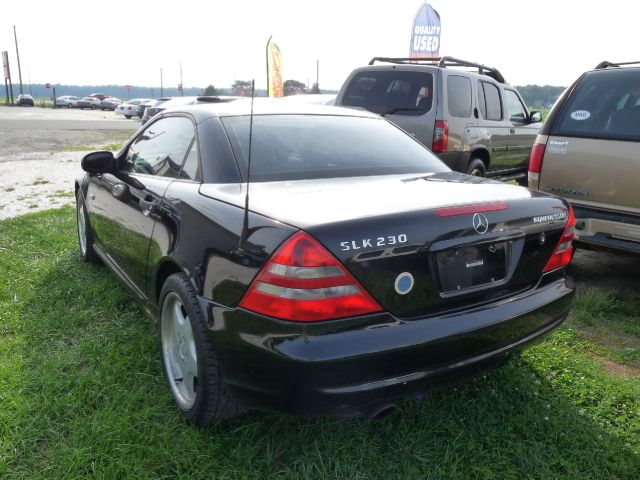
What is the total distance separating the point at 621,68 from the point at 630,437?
2.95 meters

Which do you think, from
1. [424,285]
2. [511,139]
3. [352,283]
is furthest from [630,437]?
[511,139]

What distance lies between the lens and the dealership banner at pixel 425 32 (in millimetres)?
16297

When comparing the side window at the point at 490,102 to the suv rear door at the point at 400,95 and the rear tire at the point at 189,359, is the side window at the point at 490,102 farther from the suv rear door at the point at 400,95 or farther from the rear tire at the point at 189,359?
the rear tire at the point at 189,359

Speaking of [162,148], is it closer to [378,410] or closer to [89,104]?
[378,410]

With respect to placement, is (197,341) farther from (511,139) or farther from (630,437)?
(511,139)

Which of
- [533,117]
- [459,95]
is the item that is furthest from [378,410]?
[533,117]

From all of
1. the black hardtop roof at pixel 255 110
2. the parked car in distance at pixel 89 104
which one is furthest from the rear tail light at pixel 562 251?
the parked car in distance at pixel 89 104

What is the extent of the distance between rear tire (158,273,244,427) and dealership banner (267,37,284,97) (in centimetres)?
1401

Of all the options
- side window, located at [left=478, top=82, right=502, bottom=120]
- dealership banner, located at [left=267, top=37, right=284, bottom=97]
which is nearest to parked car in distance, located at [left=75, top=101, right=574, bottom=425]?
side window, located at [left=478, top=82, right=502, bottom=120]

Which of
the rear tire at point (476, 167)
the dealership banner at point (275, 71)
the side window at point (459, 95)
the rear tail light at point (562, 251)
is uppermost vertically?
the dealership banner at point (275, 71)

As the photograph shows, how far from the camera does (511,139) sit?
26.9 ft

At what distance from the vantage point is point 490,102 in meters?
7.81

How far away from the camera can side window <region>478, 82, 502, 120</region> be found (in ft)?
24.8

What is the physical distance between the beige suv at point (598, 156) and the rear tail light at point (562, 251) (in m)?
1.54
